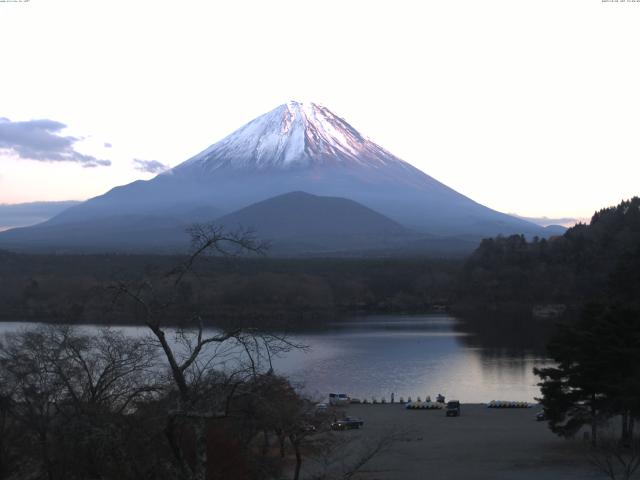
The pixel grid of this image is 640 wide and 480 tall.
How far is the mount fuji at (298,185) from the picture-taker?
110812 millimetres

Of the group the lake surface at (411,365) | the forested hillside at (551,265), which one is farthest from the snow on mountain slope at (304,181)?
the lake surface at (411,365)

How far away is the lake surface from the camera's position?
62.1ft

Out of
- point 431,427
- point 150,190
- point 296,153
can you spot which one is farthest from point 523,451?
point 150,190

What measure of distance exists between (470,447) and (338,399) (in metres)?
4.49

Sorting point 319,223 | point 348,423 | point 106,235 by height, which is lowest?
point 348,423

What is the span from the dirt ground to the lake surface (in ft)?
6.61

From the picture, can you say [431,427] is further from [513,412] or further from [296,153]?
[296,153]

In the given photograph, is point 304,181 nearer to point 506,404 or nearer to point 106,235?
point 106,235

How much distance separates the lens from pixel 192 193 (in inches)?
4759

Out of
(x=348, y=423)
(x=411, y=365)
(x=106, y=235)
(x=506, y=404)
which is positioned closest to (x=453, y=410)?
(x=506, y=404)

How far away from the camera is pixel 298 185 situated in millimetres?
118312

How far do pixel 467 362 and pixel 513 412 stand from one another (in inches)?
278

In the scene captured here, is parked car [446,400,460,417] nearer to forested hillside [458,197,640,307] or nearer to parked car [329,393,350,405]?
parked car [329,393,350,405]

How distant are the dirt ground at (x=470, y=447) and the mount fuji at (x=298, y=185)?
9102cm
